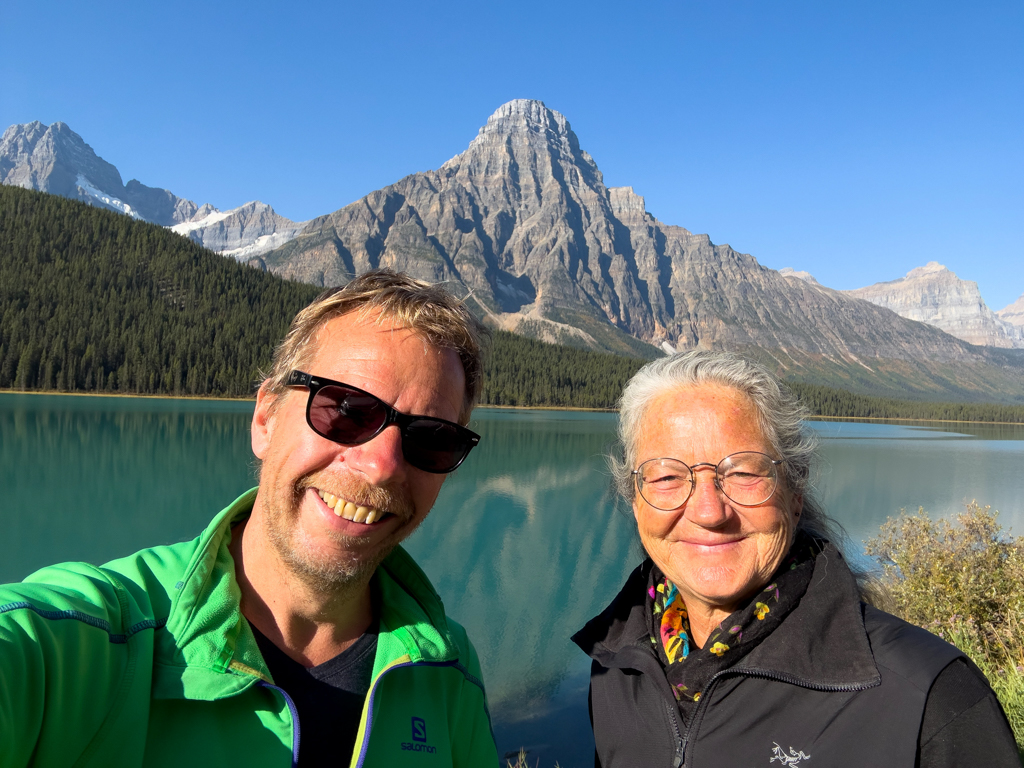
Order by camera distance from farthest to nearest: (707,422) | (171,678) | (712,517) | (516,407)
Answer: (516,407), (707,422), (712,517), (171,678)

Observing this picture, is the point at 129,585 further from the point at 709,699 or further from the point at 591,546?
the point at 591,546

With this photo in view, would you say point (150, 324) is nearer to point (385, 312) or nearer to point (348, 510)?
point (385, 312)

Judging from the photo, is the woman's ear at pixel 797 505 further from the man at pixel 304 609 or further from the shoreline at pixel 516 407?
the shoreline at pixel 516 407

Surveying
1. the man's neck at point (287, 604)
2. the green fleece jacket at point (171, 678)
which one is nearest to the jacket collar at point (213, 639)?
the green fleece jacket at point (171, 678)

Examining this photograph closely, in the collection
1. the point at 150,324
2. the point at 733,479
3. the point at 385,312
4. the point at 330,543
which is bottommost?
the point at 330,543

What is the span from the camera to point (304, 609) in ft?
6.51

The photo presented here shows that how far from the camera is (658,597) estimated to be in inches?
113

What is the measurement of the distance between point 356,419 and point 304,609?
0.65m

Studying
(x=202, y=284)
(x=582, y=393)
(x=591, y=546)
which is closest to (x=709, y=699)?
(x=591, y=546)

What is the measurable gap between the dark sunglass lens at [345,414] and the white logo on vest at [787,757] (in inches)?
70.8

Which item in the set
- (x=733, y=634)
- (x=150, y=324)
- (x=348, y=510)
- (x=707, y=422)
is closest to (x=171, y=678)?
(x=348, y=510)

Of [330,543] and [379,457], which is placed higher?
[379,457]

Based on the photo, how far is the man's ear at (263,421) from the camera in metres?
2.23

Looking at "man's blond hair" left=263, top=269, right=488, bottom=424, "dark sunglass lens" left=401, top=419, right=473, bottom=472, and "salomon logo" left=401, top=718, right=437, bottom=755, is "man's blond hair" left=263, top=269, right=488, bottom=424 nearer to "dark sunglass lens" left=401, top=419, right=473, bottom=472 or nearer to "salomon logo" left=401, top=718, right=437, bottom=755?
"dark sunglass lens" left=401, top=419, right=473, bottom=472
